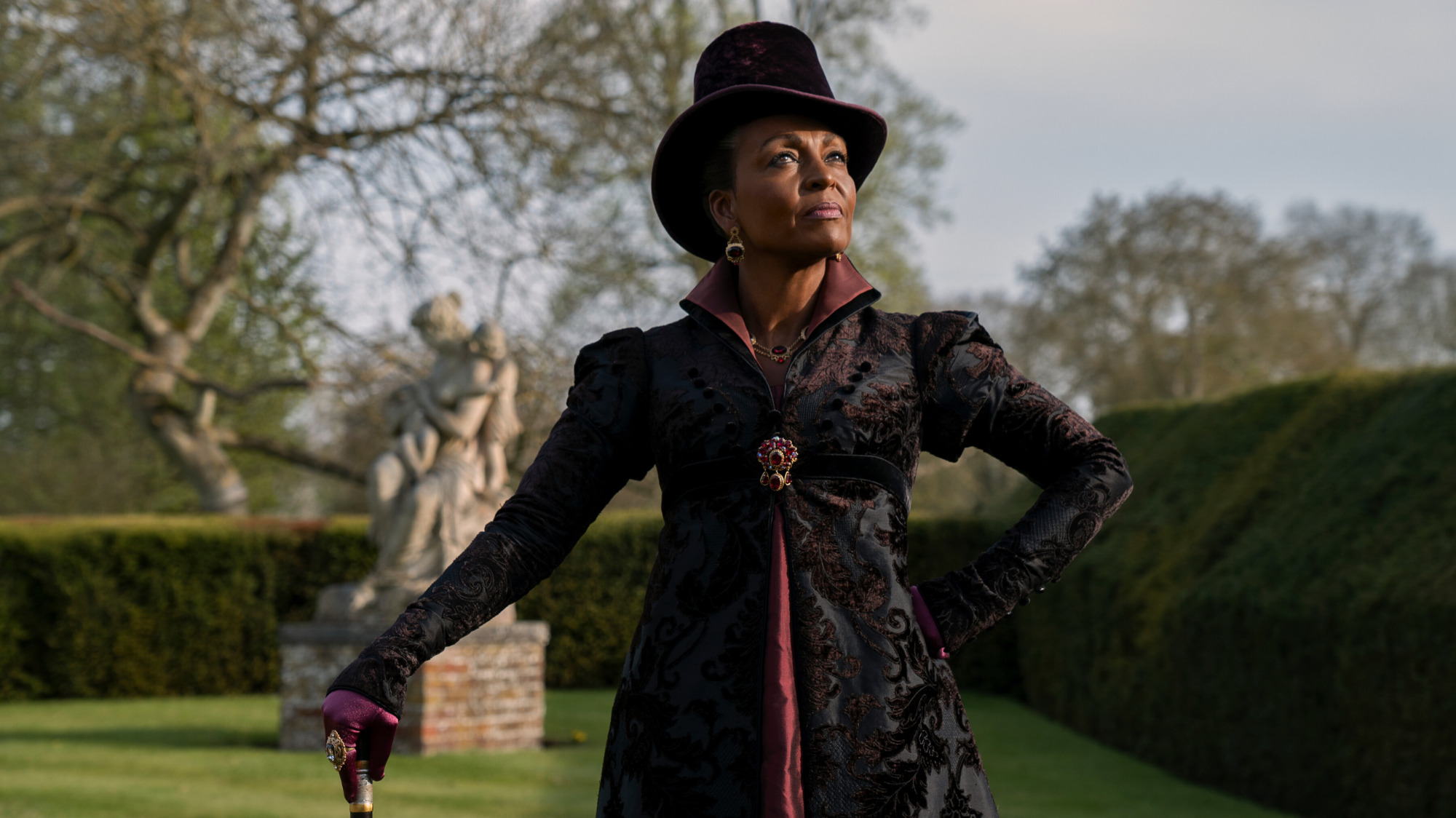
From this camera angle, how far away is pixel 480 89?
554 inches

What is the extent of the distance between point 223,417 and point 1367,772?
20.9 meters

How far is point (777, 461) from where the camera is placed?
5.79 ft

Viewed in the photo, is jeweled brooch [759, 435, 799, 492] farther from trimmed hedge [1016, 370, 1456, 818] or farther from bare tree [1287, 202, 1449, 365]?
bare tree [1287, 202, 1449, 365]

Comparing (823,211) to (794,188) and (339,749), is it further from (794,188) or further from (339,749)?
(339,749)

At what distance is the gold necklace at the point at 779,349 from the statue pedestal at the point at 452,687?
6.94 m

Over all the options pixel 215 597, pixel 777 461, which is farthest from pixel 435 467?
pixel 777 461

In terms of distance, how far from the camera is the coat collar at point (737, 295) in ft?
6.32

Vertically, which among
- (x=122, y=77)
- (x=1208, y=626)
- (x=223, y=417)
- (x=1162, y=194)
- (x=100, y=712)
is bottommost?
(x=100, y=712)

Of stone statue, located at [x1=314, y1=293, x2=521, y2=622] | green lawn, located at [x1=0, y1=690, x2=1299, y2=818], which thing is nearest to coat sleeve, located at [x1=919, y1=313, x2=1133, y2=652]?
green lawn, located at [x1=0, y1=690, x2=1299, y2=818]

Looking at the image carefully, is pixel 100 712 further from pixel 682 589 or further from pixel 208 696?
pixel 682 589

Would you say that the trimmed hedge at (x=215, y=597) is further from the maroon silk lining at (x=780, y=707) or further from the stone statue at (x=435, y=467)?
the maroon silk lining at (x=780, y=707)

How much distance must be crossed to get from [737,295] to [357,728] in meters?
0.86

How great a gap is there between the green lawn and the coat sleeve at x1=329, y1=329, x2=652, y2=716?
506 cm

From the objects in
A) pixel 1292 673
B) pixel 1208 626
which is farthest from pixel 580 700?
pixel 1292 673
